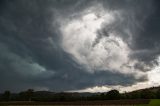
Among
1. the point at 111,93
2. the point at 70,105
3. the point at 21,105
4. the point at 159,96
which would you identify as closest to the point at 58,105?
the point at 70,105

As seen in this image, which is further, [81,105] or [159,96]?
[159,96]

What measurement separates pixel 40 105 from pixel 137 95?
→ 204 ft

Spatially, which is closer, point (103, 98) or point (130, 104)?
→ point (130, 104)

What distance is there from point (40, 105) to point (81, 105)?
25240mm

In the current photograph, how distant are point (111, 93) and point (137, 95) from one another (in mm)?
18267

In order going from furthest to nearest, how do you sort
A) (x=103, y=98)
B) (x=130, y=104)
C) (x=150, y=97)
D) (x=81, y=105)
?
(x=103, y=98) < (x=150, y=97) < (x=81, y=105) < (x=130, y=104)

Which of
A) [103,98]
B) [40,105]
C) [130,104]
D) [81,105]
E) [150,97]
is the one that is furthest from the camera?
[103,98]

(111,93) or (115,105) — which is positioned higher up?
(111,93)

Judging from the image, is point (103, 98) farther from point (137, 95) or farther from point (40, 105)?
point (40, 105)

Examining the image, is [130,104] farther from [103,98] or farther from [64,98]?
[64,98]

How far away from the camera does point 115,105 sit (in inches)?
5458

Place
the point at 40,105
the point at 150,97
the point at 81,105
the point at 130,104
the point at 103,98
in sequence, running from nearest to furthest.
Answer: the point at 130,104 → the point at 81,105 → the point at 40,105 → the point at 150,97 → the point at 103,98

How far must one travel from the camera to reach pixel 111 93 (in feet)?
622

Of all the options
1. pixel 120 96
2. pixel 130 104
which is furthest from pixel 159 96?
pixel 130 104
